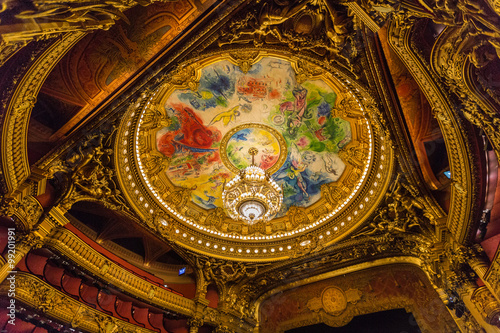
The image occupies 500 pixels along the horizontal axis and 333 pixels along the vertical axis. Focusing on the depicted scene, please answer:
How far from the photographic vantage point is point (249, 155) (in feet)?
38.7

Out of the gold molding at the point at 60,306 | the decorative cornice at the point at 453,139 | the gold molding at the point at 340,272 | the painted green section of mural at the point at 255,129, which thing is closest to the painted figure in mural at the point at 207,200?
the painted green section of mural at the point at 255,129

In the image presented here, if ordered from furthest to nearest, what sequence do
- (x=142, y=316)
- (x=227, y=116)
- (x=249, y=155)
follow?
(x=249, y=155) < (x=227, y=116) < (x=142, y=316)

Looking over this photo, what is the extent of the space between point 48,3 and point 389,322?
10.9 meters

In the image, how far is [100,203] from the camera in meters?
9.34

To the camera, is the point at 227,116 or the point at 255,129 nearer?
the point at 227,116

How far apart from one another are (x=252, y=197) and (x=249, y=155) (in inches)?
138

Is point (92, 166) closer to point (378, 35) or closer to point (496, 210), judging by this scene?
point (378, 35)

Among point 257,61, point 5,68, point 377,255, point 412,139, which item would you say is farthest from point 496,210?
point 5,68

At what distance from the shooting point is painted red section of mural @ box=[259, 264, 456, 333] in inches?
336

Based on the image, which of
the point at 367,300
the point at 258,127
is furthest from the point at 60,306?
the point at 367,300

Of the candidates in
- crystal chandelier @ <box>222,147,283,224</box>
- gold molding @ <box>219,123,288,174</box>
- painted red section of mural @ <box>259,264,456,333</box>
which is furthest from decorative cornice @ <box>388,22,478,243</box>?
gold molding @ <box>219,123,288,174</box>

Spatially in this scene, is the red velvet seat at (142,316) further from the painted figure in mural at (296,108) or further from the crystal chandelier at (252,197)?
the painted figure in mural at (296,108)

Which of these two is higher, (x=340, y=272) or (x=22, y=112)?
(x=340, y=272)

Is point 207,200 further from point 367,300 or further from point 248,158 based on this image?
point 367,300
